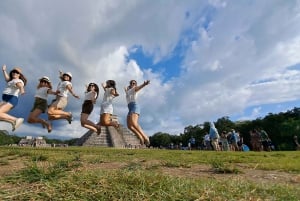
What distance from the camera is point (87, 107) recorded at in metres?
13.4

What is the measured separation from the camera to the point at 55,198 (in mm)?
3275

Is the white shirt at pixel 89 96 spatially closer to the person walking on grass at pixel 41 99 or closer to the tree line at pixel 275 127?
the person walking on grass at pixel 41 99

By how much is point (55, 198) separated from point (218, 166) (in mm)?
3424

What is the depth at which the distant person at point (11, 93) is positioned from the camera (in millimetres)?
10953

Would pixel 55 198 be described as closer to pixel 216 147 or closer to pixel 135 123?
pixel 135 123

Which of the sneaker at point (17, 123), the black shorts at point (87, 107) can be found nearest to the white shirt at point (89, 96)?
the black shorts at point (87, 107)

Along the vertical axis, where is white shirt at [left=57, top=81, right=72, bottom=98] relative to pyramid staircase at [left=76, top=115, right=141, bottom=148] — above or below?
below

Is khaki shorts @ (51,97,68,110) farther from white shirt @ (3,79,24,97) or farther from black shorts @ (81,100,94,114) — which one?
white shirt @ (3,79,24,97)

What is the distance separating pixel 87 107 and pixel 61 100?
4.08 ft

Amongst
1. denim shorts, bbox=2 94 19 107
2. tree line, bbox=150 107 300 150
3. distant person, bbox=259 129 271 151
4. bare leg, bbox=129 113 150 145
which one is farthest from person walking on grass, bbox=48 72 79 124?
tree line, bbox=150 107 300 150

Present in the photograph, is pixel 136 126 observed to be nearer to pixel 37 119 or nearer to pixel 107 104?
pixel 107 104

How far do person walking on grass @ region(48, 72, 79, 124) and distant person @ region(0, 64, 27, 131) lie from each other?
4.96ft

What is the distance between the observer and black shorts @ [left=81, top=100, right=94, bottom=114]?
43.9ft

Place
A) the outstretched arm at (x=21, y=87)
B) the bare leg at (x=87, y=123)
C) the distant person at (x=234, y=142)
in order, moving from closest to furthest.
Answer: the outstretched arm at (x=21, y=87) → the bare leg at (x=87, y=123) → the distant person at (x=234, y=142)
